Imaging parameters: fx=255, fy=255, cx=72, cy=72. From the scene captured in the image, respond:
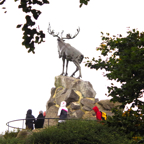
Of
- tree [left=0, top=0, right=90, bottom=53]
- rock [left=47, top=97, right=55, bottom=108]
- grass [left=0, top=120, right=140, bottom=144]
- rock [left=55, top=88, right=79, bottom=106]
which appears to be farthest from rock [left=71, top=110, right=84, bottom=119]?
tree [left=0, top=0, right=90, bottom=53]

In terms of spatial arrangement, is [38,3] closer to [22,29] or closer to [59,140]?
[22,29]

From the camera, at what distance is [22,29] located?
215 inches

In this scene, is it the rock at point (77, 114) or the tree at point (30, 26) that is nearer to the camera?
the tree at point (30, 26)

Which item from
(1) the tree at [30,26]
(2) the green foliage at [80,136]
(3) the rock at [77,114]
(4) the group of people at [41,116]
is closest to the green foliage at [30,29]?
(1) the tree at [30,26]

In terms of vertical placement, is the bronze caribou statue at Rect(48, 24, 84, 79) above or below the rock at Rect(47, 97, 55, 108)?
above

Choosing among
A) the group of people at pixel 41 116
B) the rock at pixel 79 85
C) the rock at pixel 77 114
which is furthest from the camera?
the rock at pixel 79 85

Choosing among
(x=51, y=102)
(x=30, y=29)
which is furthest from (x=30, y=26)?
(x=51, y=102)

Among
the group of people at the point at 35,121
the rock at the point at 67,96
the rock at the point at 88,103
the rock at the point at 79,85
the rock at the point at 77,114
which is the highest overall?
the rock at the point at 79,85

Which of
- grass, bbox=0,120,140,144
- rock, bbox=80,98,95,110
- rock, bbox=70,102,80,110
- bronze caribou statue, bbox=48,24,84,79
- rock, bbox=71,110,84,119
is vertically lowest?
grass, bbox=0,120,140,144

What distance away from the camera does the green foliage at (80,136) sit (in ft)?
32.7

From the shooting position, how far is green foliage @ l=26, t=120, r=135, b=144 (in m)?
9.97

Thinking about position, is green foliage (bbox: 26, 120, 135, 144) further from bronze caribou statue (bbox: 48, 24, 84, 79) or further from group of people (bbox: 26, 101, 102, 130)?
bronze caribou statue (bbox: 48, 24, 84, 79)

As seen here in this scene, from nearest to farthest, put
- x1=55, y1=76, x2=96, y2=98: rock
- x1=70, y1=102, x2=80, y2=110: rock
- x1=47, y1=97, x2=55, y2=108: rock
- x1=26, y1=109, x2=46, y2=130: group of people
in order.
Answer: x1=26, y1=109, x2=46, y2=130: group of people < x1=70, y1=102, x2=80, y2=110: rock < x1=55, y1=76, x2=96, y2=98: rock < x1=47, y1=97, x2=55, y2=108: rock

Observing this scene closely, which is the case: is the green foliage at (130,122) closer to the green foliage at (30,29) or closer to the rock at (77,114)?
the green foliage at (30,29)
